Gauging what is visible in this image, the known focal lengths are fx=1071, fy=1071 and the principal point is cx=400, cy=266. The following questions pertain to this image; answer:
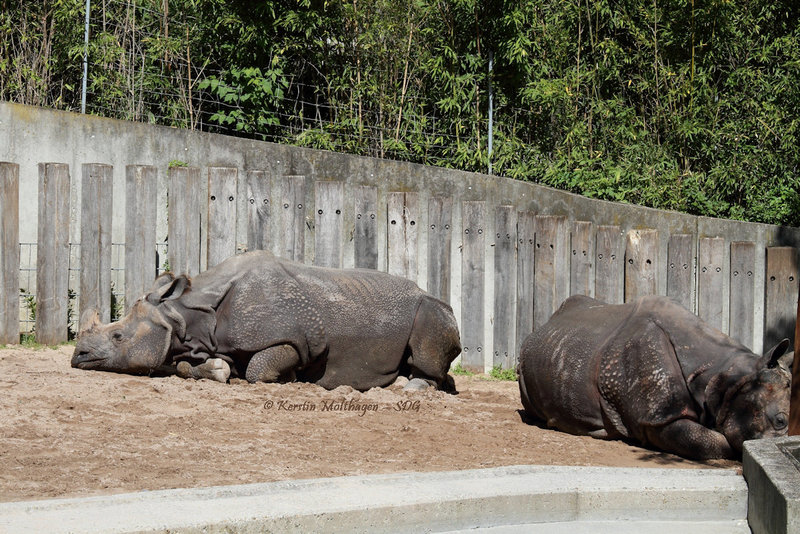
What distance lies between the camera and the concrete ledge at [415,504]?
4152 mm

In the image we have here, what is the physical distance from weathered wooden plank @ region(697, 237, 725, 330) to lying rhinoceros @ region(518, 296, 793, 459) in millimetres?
2628

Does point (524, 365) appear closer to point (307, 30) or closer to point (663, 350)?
point (663, 350)

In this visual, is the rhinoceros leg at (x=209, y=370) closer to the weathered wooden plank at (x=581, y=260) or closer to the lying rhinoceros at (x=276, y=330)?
the lying rhinoceros at (x=276, y=330)

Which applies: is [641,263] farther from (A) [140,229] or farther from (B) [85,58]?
(B) [85,58]

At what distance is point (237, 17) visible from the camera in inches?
484

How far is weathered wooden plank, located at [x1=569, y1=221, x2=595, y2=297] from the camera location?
1033cm

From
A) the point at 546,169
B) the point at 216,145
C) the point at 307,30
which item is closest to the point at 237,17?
the point at 307,30

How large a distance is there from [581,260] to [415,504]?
610cm

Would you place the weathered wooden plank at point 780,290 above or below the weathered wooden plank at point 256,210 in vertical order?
below

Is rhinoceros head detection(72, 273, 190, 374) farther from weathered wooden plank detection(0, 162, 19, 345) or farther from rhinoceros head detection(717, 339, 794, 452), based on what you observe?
rhinoceros head detection(717, 339, 794, 452)

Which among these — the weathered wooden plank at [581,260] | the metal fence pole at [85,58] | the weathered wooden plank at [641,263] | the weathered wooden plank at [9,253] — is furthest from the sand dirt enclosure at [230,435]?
the metal fence pole at [85,58]

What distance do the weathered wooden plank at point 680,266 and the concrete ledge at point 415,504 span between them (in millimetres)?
4907

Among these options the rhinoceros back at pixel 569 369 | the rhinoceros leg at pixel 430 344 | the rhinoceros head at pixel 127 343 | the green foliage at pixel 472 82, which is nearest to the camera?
the rhinoceros back at pixel 569 369

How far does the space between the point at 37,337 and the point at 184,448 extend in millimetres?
4021
